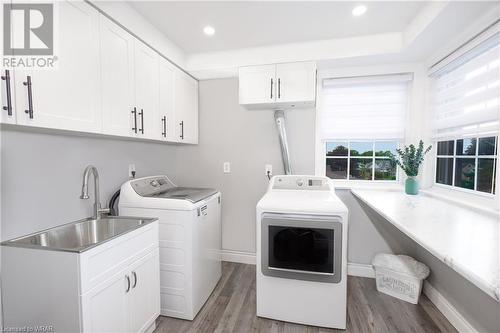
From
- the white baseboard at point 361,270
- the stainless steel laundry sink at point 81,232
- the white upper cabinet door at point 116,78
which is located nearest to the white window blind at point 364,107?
the white baseboard at point 361,270

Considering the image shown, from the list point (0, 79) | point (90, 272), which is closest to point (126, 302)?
point (90, 272)

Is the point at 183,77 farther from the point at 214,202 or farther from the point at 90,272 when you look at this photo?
the point at 90,272

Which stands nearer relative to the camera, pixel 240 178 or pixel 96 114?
pixel 96 114

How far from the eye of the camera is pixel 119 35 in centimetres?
159

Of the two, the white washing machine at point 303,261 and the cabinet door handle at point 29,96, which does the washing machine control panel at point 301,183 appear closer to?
the white washing machine at point 303,261

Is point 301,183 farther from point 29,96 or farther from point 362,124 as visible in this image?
point 29,96

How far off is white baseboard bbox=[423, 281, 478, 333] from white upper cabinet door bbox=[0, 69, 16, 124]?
293cm

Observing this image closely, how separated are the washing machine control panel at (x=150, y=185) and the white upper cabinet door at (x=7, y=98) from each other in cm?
100

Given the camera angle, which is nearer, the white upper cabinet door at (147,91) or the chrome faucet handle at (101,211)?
the chrome faucet handle at (101,211)

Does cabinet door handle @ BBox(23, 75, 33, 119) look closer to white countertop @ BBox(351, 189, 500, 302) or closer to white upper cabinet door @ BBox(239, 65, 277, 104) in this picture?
white upper cabinet door @ BBox(239, 65, 277, 104)

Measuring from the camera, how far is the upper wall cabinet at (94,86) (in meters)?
1.06

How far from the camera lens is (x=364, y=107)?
249cm

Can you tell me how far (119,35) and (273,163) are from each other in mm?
1813

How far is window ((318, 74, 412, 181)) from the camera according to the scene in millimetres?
2432
